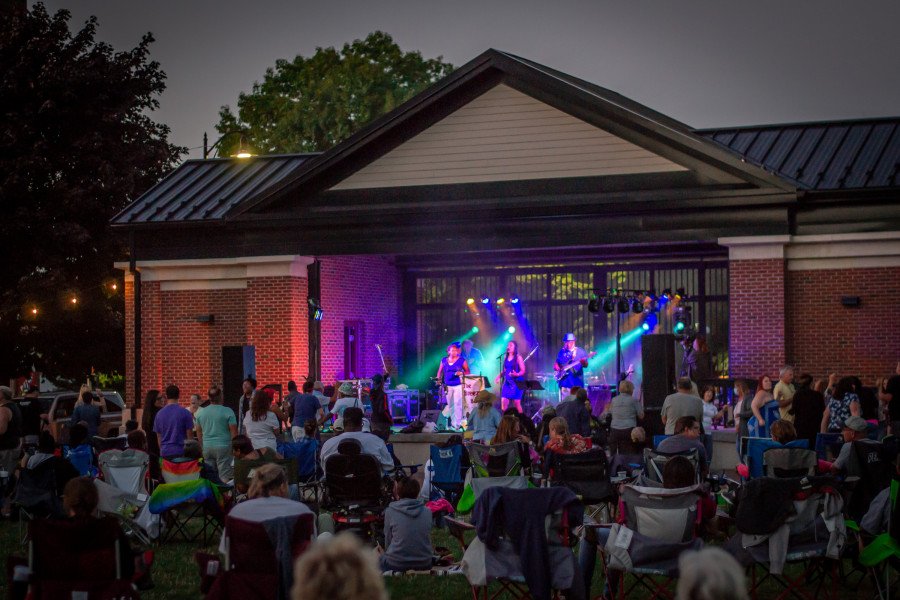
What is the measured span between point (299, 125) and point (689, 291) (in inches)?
1066

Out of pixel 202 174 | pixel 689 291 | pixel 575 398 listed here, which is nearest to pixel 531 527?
pixel 575 398

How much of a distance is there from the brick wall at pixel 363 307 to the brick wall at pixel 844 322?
8893mm

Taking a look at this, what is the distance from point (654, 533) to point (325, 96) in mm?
41085

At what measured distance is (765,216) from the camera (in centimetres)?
1919

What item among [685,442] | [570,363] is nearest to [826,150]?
[570,363]

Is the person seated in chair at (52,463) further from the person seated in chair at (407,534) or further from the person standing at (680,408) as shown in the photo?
the person standing at (680,408)

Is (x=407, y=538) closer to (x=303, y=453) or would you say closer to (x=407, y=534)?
(x=407, y=534)

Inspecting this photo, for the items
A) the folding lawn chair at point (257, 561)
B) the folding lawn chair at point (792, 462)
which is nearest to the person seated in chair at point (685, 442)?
the folding lawn chair at point (792, 462)

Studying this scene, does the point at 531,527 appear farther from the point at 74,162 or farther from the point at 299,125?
the point at 299,125

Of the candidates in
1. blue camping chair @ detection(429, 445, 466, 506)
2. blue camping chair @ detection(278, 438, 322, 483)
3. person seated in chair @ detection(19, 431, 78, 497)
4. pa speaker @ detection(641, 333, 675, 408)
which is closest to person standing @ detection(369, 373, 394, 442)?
blue camping chair @ detection(278, 438, 322, 483)

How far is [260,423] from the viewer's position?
13.3m

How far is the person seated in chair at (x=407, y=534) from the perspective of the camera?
32.4ft

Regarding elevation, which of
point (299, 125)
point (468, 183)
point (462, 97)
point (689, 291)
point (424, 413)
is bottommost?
point (424, 413)

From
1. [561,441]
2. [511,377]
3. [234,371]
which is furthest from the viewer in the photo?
[511,377]
